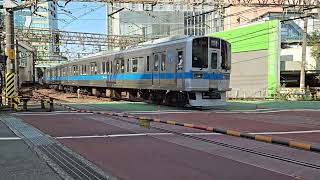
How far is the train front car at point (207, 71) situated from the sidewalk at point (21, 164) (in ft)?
39.1

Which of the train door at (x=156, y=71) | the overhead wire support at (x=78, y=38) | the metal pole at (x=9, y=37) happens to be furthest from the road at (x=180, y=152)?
the overhead wire support at (x=78, y=38)

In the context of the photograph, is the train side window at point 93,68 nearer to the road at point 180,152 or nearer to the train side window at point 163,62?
the train side window at point 163,62

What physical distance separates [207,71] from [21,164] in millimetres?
15248

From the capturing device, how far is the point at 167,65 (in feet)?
79.8

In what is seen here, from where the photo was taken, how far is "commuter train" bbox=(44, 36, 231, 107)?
896 inches

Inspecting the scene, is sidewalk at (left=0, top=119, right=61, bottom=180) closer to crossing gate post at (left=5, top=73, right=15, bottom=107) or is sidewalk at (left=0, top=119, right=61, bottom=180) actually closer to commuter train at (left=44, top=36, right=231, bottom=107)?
crossing gate post at (left=5, top=73, right=15, bottom=107)

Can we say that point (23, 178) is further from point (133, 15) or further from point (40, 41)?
point (133, 15)

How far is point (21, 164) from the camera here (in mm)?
8906

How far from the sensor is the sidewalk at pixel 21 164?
7889mm

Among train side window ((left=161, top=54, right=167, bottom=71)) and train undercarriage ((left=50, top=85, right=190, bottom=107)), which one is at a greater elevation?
train side window ((left=161, top=54, right=167, bottom=71))

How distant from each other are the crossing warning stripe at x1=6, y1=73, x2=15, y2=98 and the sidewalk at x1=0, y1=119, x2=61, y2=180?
11092 mm

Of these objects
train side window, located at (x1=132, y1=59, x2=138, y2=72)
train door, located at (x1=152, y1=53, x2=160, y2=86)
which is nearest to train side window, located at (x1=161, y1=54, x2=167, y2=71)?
train door, located at (x1=152, y1=53, x2=160, y2=86)

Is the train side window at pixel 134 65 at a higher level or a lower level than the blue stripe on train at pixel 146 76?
higher

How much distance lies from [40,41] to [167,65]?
38.2 metres
